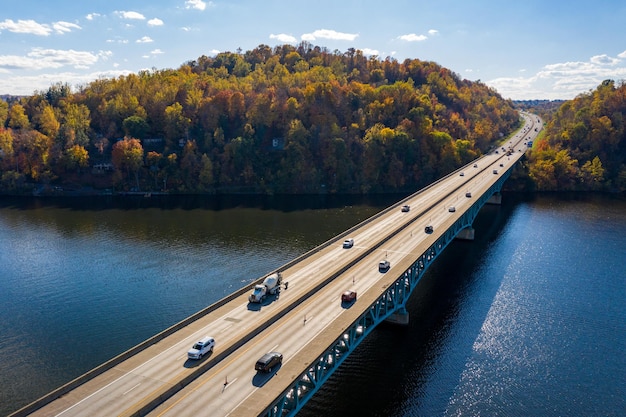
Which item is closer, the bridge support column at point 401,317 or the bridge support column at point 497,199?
the bridge support column at point 401,317

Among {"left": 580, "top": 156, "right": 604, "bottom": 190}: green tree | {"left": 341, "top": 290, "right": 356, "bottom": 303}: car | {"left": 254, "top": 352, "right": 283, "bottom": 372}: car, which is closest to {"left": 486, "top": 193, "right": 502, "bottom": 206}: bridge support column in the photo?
{"left": 580, "top": 156, "right": 604, "bottom": 190}: green tree

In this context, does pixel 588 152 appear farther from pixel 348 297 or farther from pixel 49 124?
pixel 49 124

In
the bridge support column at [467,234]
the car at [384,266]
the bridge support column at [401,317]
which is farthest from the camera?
the bridge support column at [467,234]

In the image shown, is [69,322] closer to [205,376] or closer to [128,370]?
[128,370]

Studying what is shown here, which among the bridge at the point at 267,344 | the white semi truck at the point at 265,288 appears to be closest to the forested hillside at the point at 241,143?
the bridge at the point at 267,344

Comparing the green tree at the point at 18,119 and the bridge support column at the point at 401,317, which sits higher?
the green tree at the point at 18,119

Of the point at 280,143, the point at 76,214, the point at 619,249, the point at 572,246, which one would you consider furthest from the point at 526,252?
the point at 76,214

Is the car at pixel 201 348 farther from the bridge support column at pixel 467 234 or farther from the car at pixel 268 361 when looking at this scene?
the bridge support column at pixel 467 234
